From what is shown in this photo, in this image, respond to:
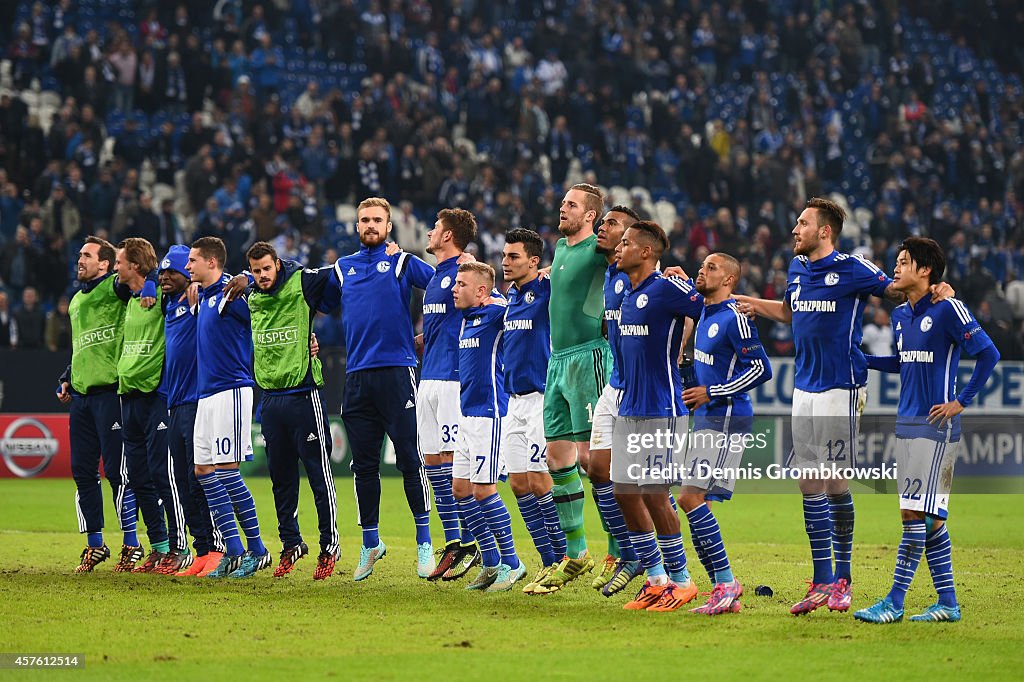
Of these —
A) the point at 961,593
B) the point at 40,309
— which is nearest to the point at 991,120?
the point at 40,309

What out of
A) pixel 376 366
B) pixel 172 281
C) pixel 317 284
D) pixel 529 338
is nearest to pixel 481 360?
pixel 529 338

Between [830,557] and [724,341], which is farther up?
[724,341]

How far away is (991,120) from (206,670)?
92.6ft

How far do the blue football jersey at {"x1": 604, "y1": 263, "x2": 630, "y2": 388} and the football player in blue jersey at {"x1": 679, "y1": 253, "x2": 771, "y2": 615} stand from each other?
0.45m

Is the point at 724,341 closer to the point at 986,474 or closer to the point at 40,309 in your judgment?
the point at 986,474

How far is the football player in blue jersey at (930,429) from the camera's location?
25.9 feet

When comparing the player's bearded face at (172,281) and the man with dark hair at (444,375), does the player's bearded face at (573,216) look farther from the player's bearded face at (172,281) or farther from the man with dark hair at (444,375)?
the player's bearded face at (172,281)

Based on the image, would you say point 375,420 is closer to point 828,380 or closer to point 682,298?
point 682,298

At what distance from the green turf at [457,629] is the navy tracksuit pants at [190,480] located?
0.58 m

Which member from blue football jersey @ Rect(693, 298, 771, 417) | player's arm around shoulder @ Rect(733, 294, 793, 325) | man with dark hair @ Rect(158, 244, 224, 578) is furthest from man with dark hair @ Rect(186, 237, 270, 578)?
player's arm around shoulder @ Rect(733, 294, 793, 325)

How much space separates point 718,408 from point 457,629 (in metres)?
2.26

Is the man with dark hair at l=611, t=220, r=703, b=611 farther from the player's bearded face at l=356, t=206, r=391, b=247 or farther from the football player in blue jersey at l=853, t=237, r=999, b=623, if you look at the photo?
the player's bearded face at l=356, t=206, r=391, b=247

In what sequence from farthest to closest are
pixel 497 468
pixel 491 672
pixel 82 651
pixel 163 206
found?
pixel 163 206 → pixel 497 468 → pixel 82 651 → pixel 491 672

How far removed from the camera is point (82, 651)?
22.8ft
